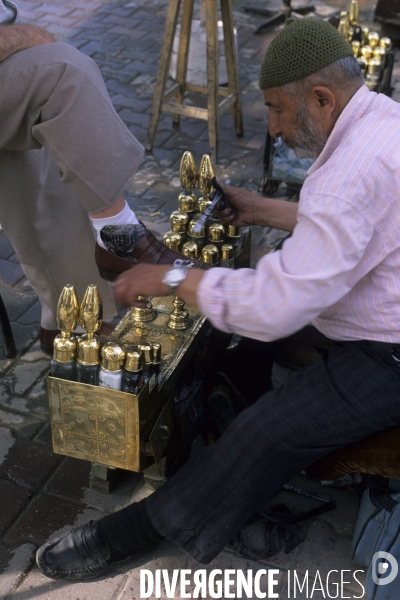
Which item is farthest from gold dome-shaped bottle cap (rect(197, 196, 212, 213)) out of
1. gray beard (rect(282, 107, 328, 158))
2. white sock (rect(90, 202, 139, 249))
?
gray beard (rect(282, 107, 328, 158))

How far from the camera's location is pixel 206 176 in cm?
249

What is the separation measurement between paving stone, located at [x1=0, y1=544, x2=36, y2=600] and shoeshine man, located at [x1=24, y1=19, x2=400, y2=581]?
7 centimetres

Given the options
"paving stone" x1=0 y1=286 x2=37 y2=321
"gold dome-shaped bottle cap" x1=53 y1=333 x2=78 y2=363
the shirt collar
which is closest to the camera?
the shirt collar

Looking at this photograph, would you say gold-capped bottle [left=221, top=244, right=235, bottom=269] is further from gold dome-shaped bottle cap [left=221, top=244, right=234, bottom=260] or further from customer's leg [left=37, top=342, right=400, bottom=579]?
customer's leg [left=37, top=342, right=400, bottom=579]

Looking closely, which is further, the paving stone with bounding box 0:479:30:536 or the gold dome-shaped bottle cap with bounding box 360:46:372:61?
the gold dome-shaped bottle cap with bounding box 360:46:372:61

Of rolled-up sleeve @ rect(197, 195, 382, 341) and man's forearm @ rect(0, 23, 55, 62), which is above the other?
man's forearm @ rect(0, 23, 55, 62)

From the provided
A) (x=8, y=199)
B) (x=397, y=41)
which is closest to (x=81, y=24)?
(x=397, y=41)

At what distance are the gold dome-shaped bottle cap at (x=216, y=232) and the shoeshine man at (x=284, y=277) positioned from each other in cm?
32

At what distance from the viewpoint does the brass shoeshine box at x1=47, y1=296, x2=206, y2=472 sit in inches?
76.7

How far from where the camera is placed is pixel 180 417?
2.18m

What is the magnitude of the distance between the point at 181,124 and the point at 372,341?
3316 millimetres

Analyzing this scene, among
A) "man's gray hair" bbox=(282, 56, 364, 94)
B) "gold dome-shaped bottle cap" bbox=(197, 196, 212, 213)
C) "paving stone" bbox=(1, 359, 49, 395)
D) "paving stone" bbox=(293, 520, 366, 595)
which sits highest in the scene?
"man's gray hair" bbox=(282, 56, 364, 94)

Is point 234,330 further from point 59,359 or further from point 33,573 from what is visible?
point 33,573

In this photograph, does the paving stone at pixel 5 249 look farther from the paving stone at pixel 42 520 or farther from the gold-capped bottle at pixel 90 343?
the gold-capped bottle at pixel 90 343
